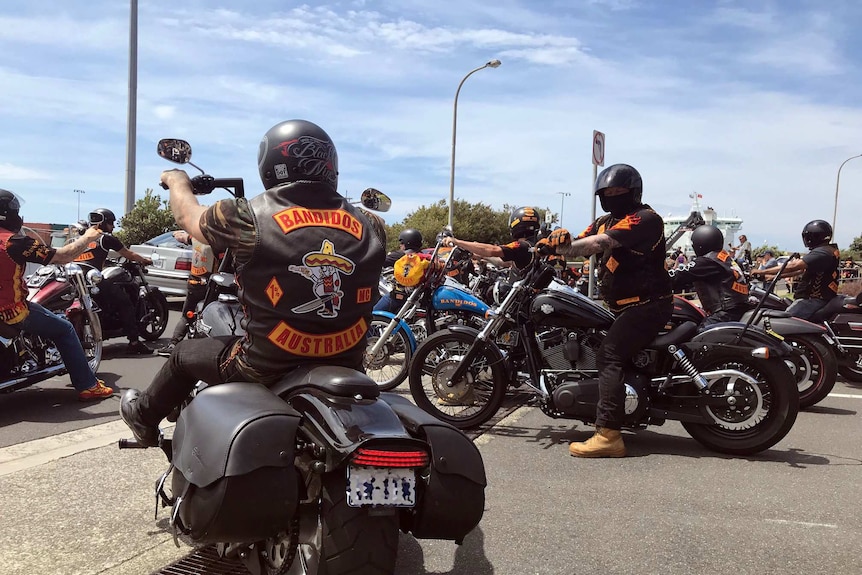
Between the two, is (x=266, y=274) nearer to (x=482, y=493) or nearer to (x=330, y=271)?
(x=330, y=271)

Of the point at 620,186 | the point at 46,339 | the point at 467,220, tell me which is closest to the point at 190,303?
the point at 46,339

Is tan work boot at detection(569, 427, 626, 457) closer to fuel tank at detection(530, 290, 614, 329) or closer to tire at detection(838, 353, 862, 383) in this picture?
fuel tank at detection(530, 290, 614, 329)

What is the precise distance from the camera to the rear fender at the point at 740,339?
480cm

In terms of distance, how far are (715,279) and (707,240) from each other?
40 cm

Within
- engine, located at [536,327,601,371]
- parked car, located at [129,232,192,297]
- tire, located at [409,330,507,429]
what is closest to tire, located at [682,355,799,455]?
engine, located at [536,327,601,371]

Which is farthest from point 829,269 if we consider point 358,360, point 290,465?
point 290,465

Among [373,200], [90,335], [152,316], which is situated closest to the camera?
[373,200]

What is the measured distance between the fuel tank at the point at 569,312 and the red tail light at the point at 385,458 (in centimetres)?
303

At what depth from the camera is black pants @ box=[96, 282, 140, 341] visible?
328 inches

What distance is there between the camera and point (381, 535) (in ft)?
6.89

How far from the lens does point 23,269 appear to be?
5375 millimetres

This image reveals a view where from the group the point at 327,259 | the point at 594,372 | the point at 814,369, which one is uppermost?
the point at 327,259

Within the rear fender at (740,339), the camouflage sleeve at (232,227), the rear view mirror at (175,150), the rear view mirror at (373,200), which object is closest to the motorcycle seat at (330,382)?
the camouflage sleeve at (232,227)

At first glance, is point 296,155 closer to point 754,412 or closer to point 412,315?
point 754,412
